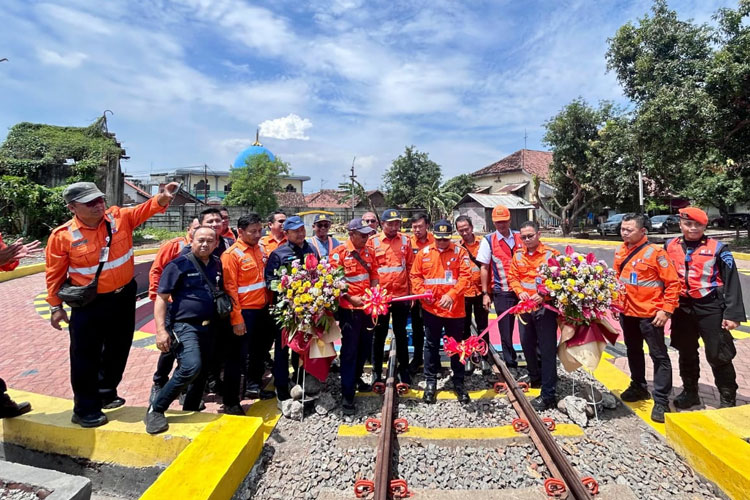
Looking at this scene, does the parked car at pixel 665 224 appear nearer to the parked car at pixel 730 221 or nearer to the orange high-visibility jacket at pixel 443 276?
the parked car at pixel 730 221

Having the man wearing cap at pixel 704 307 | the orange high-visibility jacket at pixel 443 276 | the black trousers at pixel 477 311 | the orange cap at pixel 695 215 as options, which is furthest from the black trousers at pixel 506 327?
the orange cap at pixel 695 215

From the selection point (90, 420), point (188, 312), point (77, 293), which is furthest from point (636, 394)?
point (77, 293)

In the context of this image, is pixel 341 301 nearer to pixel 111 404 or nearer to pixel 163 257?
pixel 163 257

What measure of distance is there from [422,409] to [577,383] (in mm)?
1839

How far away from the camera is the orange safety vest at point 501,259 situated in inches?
189

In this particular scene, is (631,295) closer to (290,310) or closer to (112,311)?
(290,310)

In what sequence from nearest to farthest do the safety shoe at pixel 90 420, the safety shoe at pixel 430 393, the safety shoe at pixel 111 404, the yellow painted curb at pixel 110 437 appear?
1. the yellow painted curb at pixel 110 437
2. the safety shoe at pixel 90 420
3. the safety shoe at pixel 111 404
4. the safety shoe at pixel 430 393

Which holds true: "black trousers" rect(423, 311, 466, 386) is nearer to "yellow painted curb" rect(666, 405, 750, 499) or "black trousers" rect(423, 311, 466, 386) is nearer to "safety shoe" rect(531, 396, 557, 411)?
"safety shoe" rect(531, 396, 557, 411)

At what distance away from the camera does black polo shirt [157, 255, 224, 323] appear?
3.29 meters

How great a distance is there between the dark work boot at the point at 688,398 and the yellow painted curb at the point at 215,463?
3992 millimetres

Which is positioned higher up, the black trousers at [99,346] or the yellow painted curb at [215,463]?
the black trousers at [99,346]

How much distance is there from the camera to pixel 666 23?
51.6 feet

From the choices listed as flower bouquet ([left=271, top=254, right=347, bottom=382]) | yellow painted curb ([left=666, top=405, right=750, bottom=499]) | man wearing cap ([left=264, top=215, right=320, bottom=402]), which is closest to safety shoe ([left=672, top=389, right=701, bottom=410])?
yellow painted curb ([left=666, top=405, right=750, bottom=499])

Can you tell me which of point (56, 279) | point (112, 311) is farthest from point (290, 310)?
point (56, 279)
